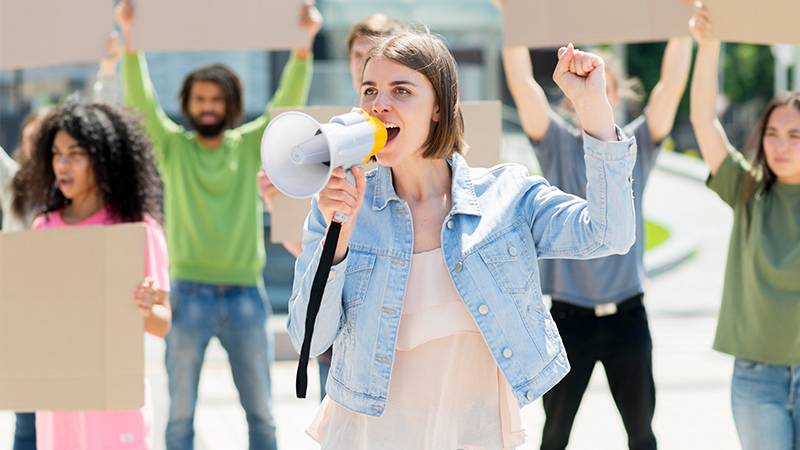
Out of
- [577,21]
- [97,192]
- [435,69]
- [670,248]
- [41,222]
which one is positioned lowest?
[670,248]

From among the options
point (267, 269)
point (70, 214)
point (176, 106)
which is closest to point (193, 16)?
point (70, 214)

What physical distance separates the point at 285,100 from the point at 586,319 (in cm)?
152

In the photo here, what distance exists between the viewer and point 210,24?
4.63 meters

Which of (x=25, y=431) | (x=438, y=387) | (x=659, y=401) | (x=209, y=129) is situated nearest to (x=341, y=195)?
(x=438, y=387)

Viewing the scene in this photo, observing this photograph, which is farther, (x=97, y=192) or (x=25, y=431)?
(x=25, y=431)

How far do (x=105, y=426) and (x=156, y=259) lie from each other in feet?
1.81

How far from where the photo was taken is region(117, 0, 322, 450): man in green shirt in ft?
16.1

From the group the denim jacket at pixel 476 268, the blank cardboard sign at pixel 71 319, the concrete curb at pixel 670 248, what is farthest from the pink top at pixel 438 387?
the concrete curb at pixel 670 248

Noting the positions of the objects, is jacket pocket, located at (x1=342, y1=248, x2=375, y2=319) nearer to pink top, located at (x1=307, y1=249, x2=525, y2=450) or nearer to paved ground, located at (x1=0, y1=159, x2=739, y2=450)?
pink top, located at (x1=307, y1=249, x2=525, y2=450)

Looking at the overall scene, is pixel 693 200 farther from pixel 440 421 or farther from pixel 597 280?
pixel 440 421

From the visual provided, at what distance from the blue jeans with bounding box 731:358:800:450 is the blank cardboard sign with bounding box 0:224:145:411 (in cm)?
189

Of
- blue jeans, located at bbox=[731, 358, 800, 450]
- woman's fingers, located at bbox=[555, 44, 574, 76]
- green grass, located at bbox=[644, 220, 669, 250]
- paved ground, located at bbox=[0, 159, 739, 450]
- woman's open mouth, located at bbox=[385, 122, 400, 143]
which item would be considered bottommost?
green grass, located at bbox=[644, 220, 669, 250]

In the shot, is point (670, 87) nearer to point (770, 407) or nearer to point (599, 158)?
point (770, 407)

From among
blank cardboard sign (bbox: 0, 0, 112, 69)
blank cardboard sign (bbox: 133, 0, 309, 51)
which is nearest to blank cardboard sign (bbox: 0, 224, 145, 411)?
blank cardboard sign (bbox: 0, 0, 112, 69)
